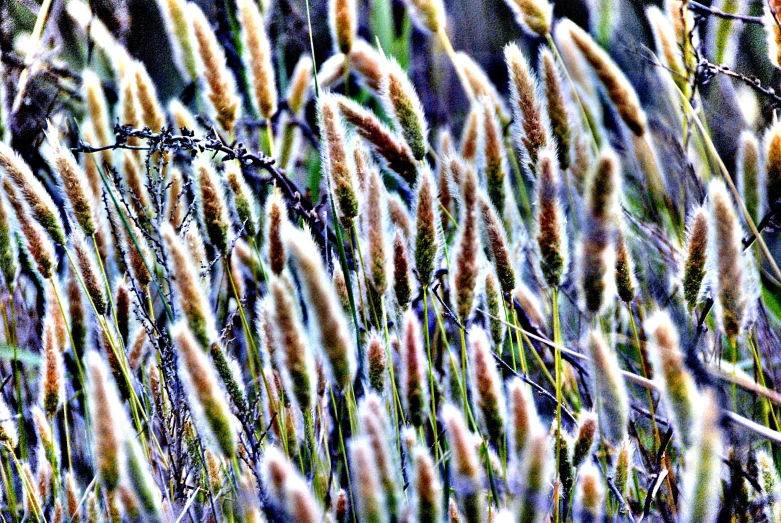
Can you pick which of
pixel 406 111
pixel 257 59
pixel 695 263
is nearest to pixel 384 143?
pixel 406 111

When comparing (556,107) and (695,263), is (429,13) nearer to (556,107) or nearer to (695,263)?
(556,107)

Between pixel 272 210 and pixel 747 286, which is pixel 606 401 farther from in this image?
pixel 272 210

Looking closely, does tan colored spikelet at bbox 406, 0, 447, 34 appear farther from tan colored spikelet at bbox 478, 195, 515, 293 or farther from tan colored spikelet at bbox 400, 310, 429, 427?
tan colored spikelet at bbox 400, 310, 429, 427

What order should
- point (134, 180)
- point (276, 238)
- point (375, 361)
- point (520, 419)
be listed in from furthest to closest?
point (134, 180), point (276, 238), point (375, 361), point (520, 419)

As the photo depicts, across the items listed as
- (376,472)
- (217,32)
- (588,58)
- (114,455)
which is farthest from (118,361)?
(217,32)

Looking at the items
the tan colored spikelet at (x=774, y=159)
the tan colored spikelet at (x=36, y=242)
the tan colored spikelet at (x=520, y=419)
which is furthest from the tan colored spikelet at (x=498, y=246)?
the tan colored spikelet at (x=36, y=242)

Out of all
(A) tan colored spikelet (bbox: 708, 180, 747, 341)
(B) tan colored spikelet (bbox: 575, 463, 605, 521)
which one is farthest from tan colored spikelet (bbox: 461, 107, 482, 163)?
(B) tan colored spikelet (bbox: 575, 463, 605, 521)
